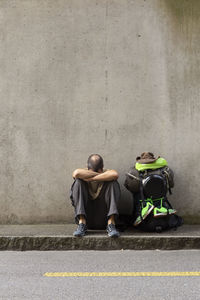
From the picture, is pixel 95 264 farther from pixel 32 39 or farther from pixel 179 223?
pixel 32 39

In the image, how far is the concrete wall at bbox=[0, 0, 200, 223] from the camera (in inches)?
239

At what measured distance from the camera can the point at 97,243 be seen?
513 centimetres

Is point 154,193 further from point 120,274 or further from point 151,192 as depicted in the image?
point 120,274

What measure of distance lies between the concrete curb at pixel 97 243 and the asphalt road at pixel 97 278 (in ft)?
0.33

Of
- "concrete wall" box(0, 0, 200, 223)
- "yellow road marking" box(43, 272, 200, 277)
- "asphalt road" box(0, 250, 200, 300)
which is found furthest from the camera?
"concrete wall" box(0, 0, 200, 223)

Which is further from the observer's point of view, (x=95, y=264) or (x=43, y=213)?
(x=43, y=213)

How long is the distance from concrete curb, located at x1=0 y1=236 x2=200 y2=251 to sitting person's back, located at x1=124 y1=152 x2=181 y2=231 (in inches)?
12.5

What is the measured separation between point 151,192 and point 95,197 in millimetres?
710

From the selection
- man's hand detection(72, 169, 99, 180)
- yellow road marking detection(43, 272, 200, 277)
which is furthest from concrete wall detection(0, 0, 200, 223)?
yellow road marking detection(43, 272, 200, 277)

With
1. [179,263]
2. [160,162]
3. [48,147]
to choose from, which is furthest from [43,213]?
[179,263]

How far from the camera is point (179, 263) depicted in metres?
4.46

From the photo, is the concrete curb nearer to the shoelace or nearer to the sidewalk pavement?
the sidewalk pavement

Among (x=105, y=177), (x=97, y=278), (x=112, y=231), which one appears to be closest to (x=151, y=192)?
(x=105, y=177)

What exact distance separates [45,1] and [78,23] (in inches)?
22.1
